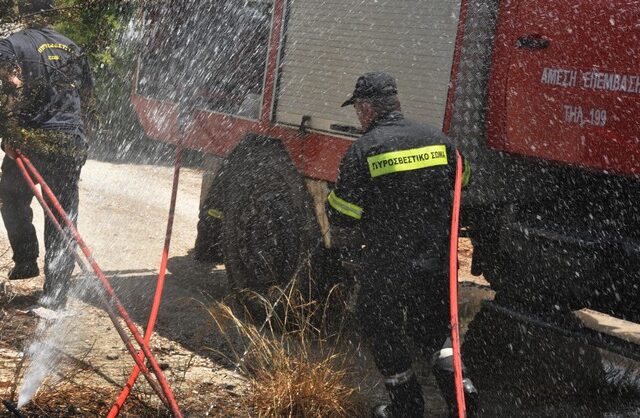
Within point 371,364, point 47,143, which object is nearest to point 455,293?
point 371,364

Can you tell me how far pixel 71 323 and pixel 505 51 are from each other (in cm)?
320

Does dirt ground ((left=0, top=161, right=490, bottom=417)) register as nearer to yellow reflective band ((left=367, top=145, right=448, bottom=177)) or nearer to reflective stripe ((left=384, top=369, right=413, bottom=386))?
reflective stripe ((left=384, top=369, right=413, bottom=386))

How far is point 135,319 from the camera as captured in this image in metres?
6.05

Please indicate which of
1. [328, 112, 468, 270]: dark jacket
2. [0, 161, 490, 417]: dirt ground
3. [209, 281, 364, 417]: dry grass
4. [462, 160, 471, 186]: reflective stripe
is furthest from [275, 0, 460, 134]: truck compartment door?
[209, 281, 364, 417]: dry grass

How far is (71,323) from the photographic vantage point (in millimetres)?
5770

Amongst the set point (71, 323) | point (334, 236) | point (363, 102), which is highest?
point (363, 102)

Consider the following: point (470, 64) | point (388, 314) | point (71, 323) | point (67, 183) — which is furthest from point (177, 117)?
point (388, 314)

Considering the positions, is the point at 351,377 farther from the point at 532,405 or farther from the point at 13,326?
the point at 13,326

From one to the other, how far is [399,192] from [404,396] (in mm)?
966

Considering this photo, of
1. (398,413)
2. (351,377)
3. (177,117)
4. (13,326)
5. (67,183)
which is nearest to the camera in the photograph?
(398,413)

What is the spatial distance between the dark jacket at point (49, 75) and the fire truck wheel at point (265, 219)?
1.18 metres

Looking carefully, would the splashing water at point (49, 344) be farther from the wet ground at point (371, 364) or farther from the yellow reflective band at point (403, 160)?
the yellow reflective band at point (403, 160)

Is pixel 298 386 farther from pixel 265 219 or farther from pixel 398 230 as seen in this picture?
pixel 265 219

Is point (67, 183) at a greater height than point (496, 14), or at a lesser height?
lesser
